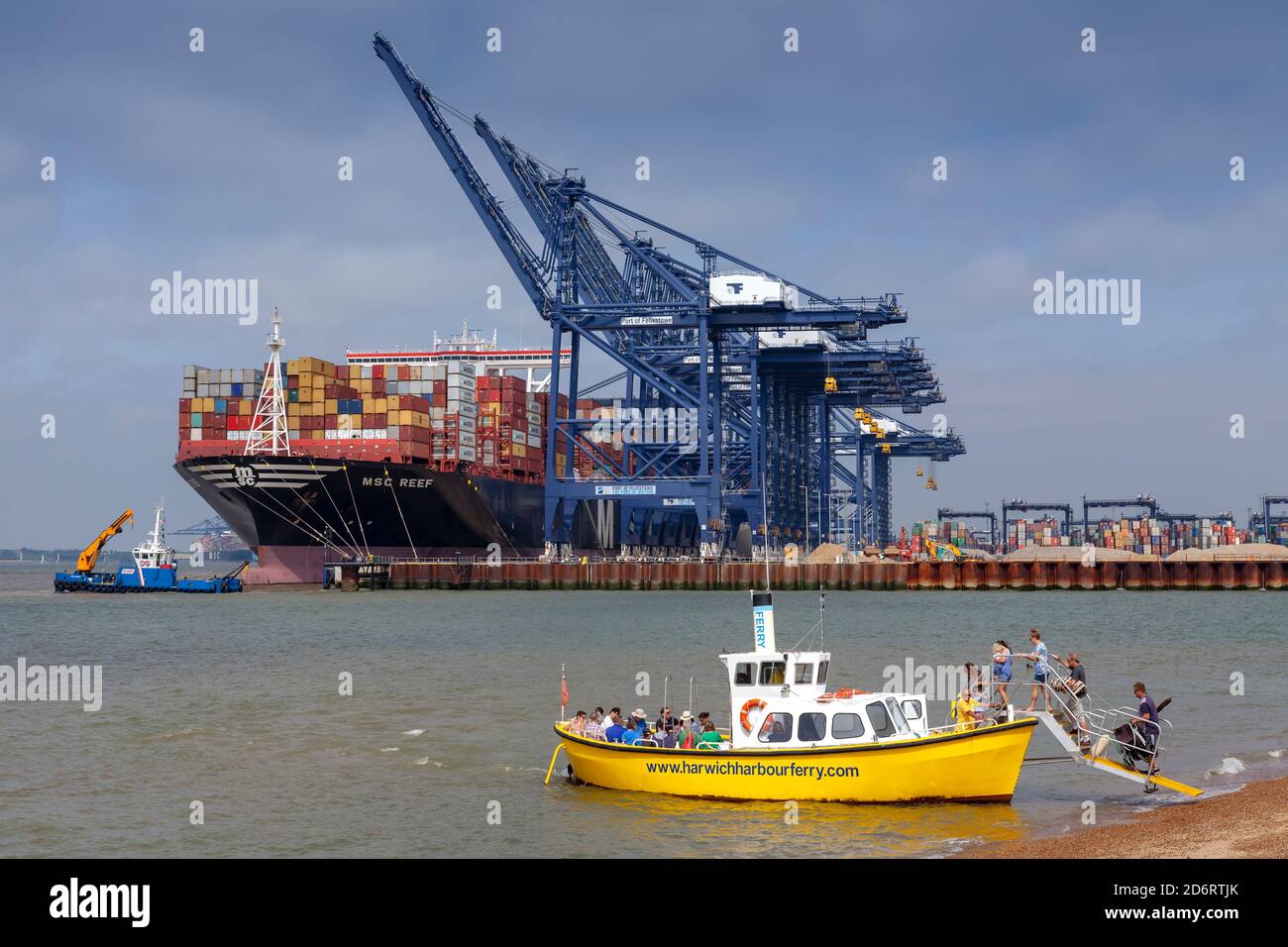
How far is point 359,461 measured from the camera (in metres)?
93.9

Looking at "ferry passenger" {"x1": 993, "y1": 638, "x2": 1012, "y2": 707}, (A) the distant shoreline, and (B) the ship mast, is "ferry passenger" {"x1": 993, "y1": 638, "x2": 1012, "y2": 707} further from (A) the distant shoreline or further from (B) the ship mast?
(B) the ship mast

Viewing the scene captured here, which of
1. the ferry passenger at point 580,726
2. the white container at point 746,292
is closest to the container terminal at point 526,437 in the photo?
the white container at point 746,292

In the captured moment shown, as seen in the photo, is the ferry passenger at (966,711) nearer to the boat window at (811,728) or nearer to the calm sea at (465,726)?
the calm sea at (465,726)

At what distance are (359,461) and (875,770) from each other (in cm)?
7661

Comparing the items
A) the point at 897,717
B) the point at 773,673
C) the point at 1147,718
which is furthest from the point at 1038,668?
the point at 773,673

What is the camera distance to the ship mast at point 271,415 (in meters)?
92.2

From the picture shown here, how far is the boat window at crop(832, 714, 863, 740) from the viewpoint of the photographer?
22.2 meters

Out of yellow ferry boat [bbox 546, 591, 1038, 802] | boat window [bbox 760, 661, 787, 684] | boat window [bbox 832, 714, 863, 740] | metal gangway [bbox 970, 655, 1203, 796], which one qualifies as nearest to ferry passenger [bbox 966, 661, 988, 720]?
metal gangway [bbox 970, 655, 1203, 796]

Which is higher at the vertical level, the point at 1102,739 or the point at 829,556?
the point at 829,556

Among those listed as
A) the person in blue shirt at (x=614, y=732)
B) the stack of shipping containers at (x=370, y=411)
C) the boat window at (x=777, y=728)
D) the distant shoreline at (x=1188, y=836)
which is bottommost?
the distant shoreline at (x=1188, y=836)

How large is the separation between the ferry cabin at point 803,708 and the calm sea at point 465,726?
126 cm

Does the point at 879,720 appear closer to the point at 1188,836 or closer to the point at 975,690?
the point at 975,690
